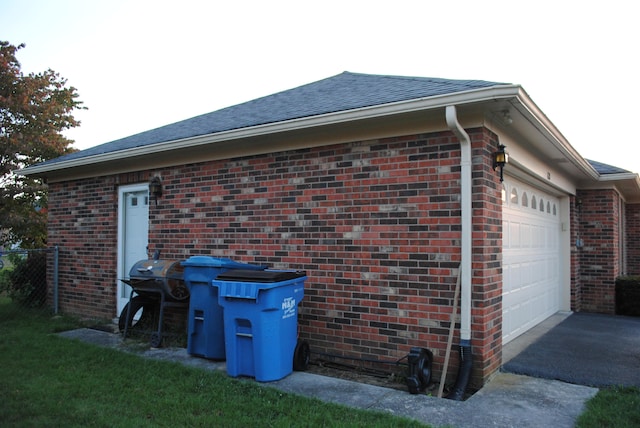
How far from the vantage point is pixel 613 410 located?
12.2 feet

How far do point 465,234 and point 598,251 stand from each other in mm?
6813

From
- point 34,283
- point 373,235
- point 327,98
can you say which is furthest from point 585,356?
point 34,283

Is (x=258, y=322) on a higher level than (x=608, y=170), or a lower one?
lower

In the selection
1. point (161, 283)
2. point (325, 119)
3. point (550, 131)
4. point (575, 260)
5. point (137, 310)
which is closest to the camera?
point (325, 119)

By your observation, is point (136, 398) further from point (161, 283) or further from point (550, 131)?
point (550, 131)

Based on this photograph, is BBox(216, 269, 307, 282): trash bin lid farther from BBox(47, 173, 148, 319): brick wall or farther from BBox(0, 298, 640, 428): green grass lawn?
BBox(47, 173, 148, 319): brick wall

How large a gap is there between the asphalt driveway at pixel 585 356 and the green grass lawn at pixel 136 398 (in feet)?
7.23

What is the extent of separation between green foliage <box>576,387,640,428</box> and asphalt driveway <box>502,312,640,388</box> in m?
0.30

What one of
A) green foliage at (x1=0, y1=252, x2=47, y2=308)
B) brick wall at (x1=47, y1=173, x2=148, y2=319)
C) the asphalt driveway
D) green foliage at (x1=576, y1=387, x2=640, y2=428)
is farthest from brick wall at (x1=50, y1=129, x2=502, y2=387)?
green foliage at (x1=0, y1=252, x2=47, y2=308)

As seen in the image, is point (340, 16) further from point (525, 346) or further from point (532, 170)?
point (525, 346)

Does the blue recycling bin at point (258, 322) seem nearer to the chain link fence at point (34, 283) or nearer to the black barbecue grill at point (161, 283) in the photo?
the black barbecue grill at point (161, 283)

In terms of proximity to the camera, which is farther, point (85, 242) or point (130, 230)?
point (85, 242)

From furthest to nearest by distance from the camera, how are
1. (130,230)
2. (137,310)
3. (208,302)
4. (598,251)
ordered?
(598,251) < (130,230) < (137,310) < (208,302)

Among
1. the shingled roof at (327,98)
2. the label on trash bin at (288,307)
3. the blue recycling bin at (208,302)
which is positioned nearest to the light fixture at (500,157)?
the shingled roof at (327,98)
